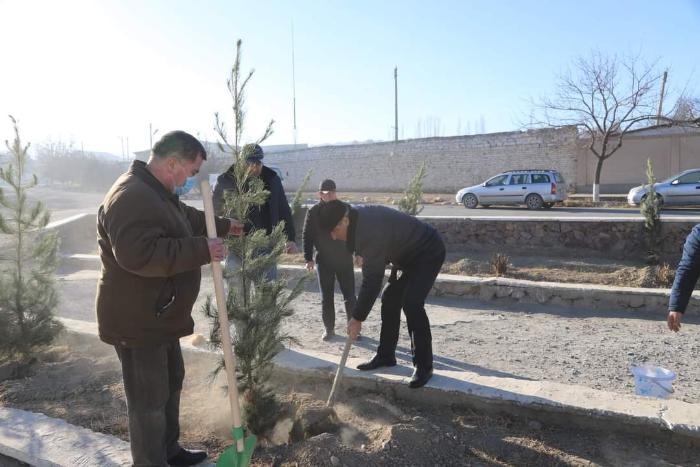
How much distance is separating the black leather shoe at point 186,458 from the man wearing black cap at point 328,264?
250 centimetres

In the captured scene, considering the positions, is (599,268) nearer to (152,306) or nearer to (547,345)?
(547,345)

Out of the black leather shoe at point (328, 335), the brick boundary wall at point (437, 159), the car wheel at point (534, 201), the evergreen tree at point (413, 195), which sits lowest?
the black leather shoe at point (328, 335)

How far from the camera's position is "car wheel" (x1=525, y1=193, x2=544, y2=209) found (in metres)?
19.3

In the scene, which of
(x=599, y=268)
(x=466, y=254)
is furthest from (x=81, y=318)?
(x=599, y=268)

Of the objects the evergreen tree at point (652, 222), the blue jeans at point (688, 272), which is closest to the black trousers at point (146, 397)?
the blue jeans at point (688, 272)

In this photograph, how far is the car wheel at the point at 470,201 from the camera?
20828 mm

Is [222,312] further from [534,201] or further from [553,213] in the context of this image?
[534,201]

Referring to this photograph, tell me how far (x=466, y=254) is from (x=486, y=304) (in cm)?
274

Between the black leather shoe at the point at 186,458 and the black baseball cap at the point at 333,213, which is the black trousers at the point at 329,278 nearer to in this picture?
the black baseball cap at the point at 333,213

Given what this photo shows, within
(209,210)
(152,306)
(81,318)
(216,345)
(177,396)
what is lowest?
(81,318)

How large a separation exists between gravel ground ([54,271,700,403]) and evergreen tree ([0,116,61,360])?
54.8 inches

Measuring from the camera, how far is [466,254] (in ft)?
30.4

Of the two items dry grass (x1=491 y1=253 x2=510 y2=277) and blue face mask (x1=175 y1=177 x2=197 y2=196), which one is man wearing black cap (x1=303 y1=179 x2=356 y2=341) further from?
dry grass (x1=491 y1=253 x2=510 y2=277)

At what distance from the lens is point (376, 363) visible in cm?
393
